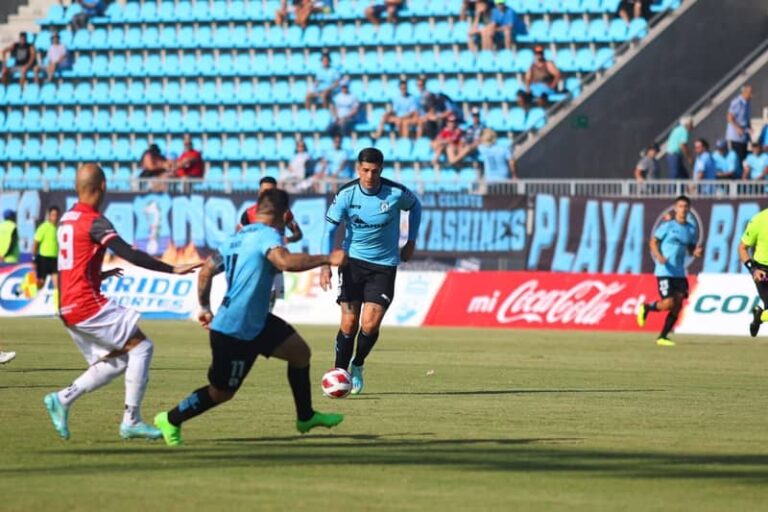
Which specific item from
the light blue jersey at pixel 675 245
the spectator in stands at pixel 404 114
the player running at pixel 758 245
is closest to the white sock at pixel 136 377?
the player running at pixel 758 245

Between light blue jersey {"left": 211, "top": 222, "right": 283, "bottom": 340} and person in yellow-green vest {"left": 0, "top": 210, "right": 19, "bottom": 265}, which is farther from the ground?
light blue jersey {"left": 211, "top": 222, "right": 283, "bottom": 340}

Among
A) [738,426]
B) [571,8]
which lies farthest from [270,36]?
[738,426]

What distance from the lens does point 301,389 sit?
1186 cm

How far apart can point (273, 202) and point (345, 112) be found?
89.9 ft

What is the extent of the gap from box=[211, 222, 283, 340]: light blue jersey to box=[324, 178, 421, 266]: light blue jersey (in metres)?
5.23

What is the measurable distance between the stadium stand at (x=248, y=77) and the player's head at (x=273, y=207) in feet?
78.1

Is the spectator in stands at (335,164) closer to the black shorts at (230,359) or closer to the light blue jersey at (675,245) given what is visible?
the light blue jersey at (675,245)

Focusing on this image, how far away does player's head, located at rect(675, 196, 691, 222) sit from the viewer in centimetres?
2692

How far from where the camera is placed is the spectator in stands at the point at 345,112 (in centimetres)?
3841

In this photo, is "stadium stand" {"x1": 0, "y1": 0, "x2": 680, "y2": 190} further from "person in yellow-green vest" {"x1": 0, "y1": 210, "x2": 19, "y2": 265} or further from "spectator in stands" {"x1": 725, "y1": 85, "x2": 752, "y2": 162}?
"person in yellow-green vest" {"x1": 0, "y1": 210, "x2": 19, "y2": 265}

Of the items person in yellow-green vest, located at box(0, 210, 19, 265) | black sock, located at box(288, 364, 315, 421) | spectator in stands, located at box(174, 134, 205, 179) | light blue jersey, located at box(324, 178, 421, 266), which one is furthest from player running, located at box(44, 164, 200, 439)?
spectator in stands, located at box(174, 134, 205, 179)

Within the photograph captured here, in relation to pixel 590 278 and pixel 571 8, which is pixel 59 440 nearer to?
pixel 590 278

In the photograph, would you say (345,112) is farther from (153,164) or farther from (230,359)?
(230,359)

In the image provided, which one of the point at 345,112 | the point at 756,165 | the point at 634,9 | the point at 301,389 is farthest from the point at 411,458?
the point at 345,112
